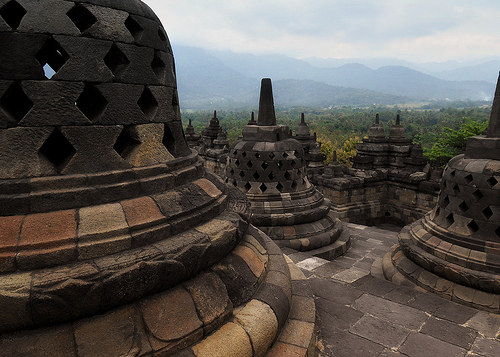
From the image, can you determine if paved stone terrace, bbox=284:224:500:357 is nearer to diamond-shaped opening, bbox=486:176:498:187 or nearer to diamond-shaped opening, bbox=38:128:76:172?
diamond-shaped opening, bbox=486:176:498:187

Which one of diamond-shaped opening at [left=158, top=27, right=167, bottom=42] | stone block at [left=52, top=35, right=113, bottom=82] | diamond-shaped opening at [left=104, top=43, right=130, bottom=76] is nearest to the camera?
stone block at [left=52, top=35, right=113, bottom=82]

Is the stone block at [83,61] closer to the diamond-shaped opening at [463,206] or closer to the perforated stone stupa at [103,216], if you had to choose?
the perforated stone stupa at [103,216]

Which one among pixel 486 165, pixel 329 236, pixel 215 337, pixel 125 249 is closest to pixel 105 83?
pixel 125 249

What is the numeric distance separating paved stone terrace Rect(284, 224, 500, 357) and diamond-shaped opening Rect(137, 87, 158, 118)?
231 centimetres

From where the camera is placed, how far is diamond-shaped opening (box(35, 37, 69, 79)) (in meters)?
2.10

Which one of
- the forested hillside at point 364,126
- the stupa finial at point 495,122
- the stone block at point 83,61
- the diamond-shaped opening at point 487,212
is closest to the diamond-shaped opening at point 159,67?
the stone block at point 83,61

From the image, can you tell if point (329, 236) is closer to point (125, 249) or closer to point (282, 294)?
point (282, 294)

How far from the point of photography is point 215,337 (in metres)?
2.13

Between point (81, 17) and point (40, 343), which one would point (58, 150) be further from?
point (40, 343)

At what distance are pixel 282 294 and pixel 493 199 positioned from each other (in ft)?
10.6

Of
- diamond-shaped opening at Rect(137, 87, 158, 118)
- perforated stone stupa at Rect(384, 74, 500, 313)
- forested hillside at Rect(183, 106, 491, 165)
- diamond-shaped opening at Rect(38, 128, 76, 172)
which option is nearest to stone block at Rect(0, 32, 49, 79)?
diamond-shaped opening at Rect(38, 128, 76, 172)

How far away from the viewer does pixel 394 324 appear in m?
3.16

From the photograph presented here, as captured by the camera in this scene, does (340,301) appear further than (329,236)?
No

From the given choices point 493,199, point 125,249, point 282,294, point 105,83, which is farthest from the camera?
point 493,199
